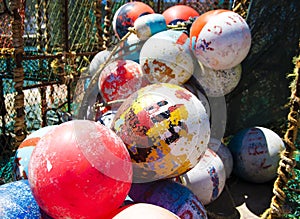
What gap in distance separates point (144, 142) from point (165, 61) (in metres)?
0.82

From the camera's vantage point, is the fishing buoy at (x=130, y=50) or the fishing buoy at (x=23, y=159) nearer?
the fishing buoy at (x=23, y=159)

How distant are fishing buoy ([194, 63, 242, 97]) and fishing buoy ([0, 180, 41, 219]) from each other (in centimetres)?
148

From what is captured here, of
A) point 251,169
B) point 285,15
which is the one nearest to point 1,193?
point 251,169

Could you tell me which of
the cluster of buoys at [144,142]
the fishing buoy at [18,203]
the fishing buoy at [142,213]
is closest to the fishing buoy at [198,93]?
the cluster of buoys at [144,142]

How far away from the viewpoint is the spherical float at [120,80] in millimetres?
2076

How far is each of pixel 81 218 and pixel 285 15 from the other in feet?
8.49

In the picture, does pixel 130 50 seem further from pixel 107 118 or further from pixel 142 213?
pixel 142 213

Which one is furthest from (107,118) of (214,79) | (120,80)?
(214,79)

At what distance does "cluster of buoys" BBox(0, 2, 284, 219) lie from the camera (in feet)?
4.04

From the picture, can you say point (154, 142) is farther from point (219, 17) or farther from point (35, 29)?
point (35, 29)

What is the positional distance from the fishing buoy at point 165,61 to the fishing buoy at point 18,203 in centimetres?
112

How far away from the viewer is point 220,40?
2145 millimetres

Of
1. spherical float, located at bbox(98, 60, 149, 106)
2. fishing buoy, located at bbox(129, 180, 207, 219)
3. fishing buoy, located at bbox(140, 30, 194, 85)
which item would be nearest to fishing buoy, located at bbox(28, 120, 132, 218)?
fishing buoy, located at bbox(129, 180, 207, 219)

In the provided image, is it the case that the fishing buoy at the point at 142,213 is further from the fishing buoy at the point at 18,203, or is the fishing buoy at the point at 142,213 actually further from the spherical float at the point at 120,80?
the spherical float at the point at 120,80
